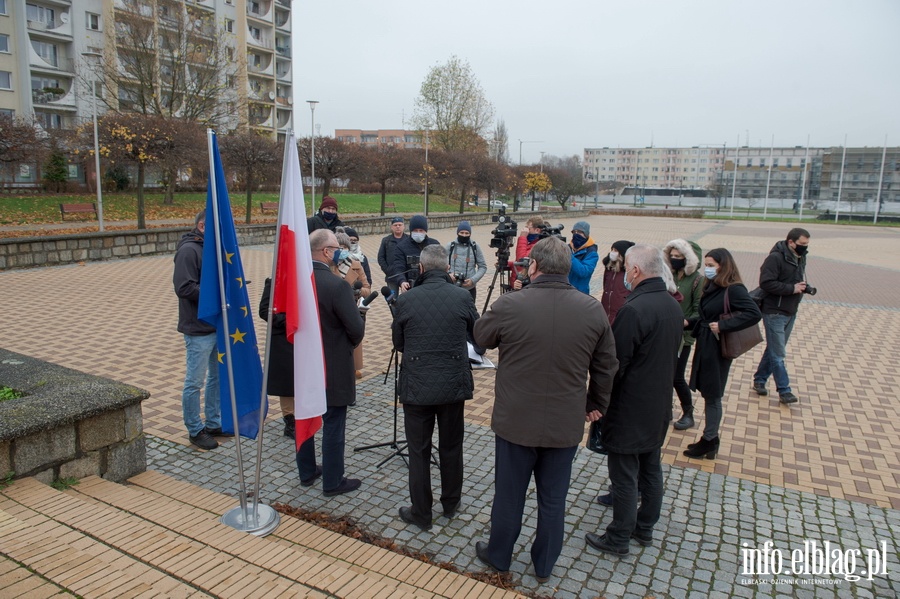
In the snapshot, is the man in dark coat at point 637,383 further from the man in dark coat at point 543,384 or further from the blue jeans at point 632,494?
the man in dark coat at point 543,384

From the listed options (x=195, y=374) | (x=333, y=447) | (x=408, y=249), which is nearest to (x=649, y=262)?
(x=333, y=447)

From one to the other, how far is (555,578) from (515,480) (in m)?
0.60

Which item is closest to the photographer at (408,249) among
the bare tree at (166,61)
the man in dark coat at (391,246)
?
the man in dark coat at (391,246)

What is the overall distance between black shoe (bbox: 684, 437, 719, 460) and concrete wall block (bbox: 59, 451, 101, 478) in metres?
4.51

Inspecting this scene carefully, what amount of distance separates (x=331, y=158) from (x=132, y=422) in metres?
21.3

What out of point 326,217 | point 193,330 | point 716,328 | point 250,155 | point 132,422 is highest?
point 250,155

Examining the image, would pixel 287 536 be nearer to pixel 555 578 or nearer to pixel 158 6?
pixel 555 578

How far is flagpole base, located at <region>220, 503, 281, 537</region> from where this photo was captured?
138 inches

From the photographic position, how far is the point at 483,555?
3506 mm

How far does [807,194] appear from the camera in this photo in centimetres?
7994

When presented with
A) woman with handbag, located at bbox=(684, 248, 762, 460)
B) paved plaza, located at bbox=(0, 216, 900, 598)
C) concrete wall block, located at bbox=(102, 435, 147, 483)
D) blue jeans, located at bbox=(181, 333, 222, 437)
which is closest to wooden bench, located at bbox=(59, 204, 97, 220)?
paved plaza, located at bbox=(0, 216, 900, 598)

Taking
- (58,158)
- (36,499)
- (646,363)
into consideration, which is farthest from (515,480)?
(58,158)

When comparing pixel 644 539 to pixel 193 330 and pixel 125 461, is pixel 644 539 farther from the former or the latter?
pixel 193 330

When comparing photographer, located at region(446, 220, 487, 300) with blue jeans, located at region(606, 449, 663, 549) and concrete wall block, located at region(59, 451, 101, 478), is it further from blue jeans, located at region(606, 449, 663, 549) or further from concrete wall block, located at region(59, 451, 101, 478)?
concrete wall block, located at region(59, 451, 101, 478)
